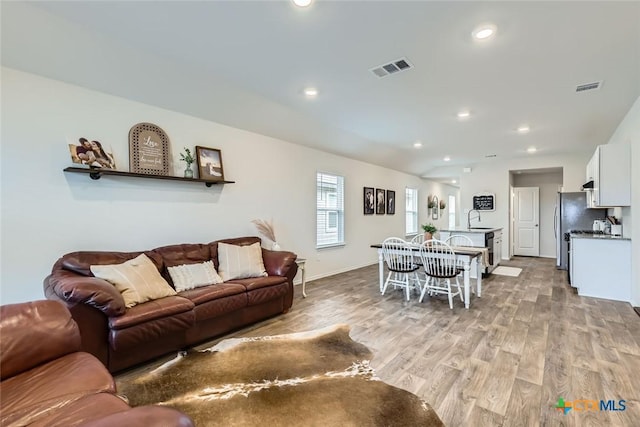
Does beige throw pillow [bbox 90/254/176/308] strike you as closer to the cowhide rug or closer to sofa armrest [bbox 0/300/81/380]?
the cowhide rug

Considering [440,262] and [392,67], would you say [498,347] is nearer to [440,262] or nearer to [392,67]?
[440,262]

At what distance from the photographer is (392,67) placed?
303cm

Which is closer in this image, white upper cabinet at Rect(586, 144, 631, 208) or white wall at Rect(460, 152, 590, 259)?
white upper cabinet at Rect(586, 144, 631, 208)

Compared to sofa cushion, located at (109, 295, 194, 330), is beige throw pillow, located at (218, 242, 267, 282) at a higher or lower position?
higher

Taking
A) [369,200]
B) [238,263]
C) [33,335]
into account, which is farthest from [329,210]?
[33,335]

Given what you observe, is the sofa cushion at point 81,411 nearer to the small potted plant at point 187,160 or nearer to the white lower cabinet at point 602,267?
the small potted plant at point 187,160

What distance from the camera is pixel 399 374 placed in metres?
2.36

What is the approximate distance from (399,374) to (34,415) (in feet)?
7.17

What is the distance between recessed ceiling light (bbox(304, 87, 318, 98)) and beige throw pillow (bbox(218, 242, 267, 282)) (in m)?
2.09

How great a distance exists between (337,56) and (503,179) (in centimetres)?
705

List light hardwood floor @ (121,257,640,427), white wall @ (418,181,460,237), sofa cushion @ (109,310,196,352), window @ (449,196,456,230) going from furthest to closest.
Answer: window @ (449,196,456,230), white wall @ (418,181,460,237), sofa cushion @ (109,310,196,352), light hardwood floor @ (121,257,640,427)

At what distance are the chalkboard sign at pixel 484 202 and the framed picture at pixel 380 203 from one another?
9.09ft

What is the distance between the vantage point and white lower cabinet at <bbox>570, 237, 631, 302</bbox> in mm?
4168

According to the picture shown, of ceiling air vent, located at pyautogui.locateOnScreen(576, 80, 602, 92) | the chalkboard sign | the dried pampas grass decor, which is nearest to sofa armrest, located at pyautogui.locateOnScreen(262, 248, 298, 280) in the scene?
the dried pampas grass decor
